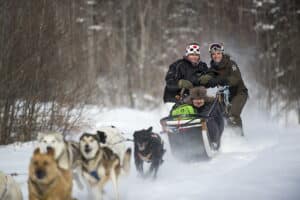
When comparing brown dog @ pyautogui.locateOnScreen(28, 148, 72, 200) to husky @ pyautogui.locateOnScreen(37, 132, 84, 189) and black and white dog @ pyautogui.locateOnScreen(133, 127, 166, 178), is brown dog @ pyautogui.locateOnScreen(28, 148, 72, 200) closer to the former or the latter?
husky @ pyautogui.locateOnScreen(37, 132, 84, 189)

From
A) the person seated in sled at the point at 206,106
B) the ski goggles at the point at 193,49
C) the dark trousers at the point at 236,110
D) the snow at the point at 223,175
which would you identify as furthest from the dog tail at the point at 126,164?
the dark trousers at the point at 236,110

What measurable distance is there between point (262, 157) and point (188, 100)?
165 cm

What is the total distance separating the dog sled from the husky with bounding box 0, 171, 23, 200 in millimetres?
3607

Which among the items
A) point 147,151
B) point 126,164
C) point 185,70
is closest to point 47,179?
point 126,164

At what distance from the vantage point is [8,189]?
A: 4746 millimetres

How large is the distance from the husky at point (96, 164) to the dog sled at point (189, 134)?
258 cm

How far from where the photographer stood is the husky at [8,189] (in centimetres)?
470

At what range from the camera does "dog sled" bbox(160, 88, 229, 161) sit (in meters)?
7.83

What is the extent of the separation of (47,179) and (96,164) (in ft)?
2.60

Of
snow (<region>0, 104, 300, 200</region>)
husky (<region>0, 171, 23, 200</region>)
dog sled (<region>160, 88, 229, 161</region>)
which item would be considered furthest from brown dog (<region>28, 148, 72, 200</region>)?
dog sled (<region>160, 88, 229, 161</region>)

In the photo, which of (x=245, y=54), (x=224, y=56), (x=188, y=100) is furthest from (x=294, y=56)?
(x=188, y=100)

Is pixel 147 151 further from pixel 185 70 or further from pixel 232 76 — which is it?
pixel 232 76

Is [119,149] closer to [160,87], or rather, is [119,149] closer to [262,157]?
[262,157]

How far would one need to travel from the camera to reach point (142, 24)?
28.6 m
